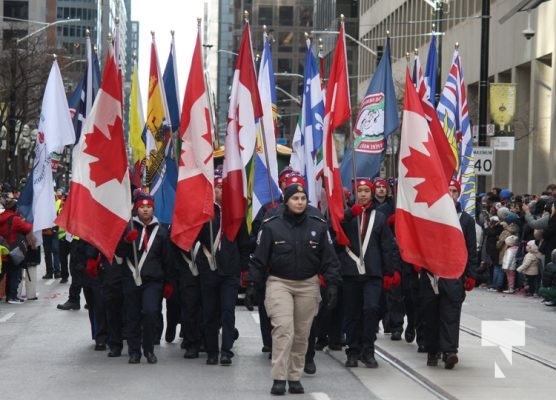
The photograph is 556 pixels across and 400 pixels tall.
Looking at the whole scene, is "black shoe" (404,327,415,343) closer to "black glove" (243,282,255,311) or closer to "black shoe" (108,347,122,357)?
"black shoe" (108,347,122,357)

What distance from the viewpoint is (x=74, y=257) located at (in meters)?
17.7

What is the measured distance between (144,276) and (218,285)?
75cm

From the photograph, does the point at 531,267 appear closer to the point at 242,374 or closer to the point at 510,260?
the point at 510,260

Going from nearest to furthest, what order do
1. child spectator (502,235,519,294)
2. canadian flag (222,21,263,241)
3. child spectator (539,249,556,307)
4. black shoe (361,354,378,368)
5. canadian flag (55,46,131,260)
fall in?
1. black shoe (361,354,378,368)
2. canadian flag (55,46,131,260)
3. canadian flag (222,21,263,241)
4. child spectator (539,249,556,307)
5. child spectator (502,235,519,294)

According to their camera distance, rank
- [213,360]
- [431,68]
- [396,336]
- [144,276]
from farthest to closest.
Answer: [431,68] → [396,336] → [144,276] → [213,360]

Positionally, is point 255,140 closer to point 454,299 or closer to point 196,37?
point 196,37

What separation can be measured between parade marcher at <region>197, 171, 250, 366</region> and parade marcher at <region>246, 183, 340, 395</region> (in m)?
1.90

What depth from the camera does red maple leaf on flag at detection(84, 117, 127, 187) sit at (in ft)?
47.3

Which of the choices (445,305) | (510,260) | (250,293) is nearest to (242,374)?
(250,293)

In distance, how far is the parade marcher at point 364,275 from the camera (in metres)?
13.6

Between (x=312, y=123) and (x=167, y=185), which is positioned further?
(x=312, y=123)

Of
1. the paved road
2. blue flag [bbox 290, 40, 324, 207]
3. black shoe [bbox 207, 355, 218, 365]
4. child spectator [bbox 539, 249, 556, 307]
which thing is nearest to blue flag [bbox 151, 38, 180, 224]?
the paved road

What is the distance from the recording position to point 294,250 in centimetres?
1195

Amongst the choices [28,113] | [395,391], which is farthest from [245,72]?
[28,113]
